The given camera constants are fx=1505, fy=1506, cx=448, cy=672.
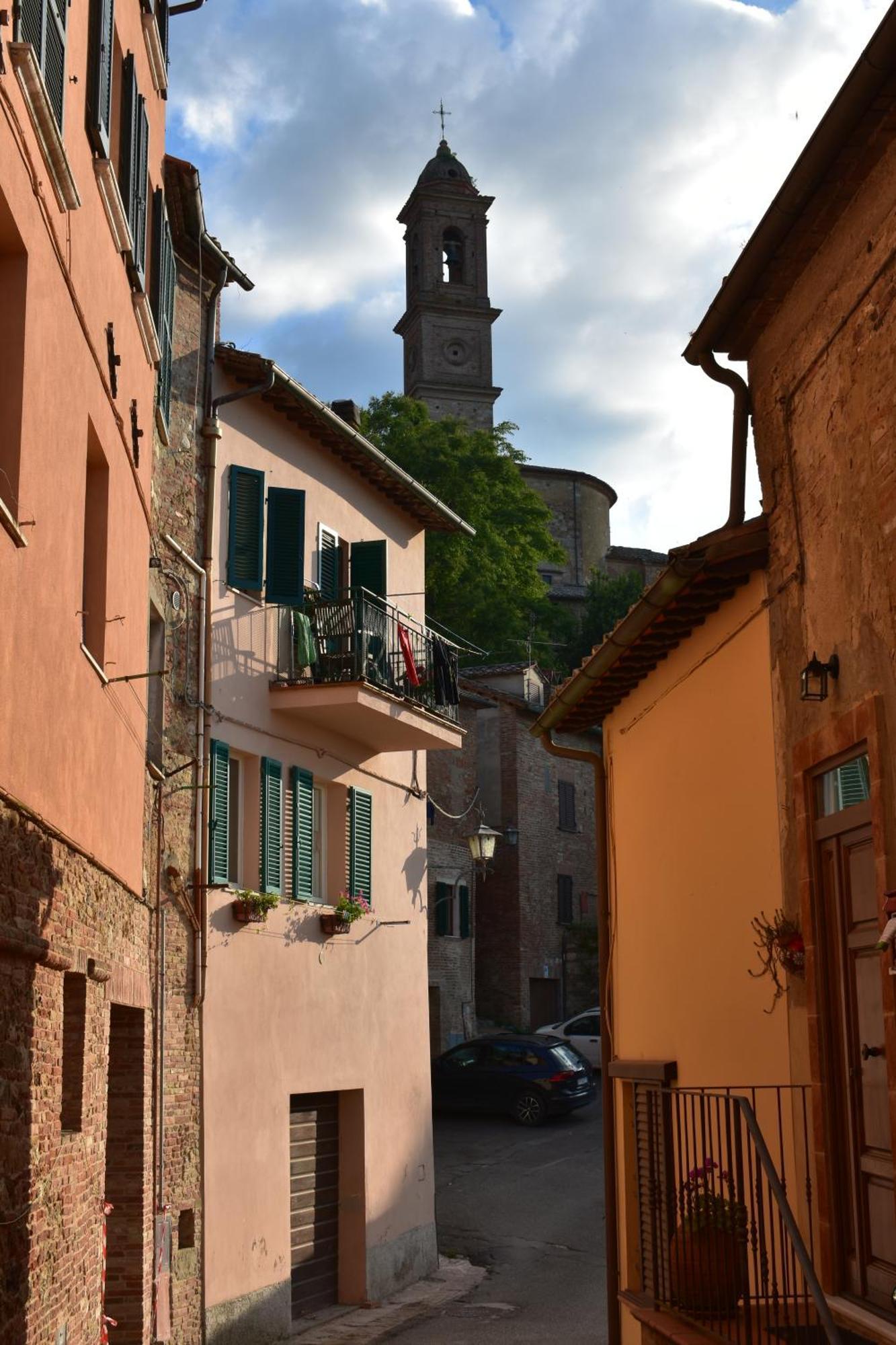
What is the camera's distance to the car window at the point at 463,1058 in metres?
27.1

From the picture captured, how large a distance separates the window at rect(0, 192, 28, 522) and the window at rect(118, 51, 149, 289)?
3.62 m

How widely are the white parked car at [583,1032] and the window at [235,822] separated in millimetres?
18813

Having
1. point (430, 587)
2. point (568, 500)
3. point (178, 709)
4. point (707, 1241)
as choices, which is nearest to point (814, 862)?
point (707, 1241)

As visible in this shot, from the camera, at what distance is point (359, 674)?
16594 mm

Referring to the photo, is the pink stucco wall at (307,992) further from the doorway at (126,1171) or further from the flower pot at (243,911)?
the doorway at (126,1171)

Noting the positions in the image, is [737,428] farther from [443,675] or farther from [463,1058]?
[463,1058]

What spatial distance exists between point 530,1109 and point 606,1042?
1406cm

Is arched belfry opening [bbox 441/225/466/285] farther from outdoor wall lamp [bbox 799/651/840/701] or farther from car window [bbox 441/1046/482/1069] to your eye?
outdoor wall lamp [bbox 799/651/840/701]

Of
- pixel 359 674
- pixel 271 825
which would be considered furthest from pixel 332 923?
pixel 359 674

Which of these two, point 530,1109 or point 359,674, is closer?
point 359,674

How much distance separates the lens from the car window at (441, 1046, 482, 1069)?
2711 centimetres

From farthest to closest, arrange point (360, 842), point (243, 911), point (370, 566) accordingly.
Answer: point (370, 566), point (360, 842), point (243, 911)

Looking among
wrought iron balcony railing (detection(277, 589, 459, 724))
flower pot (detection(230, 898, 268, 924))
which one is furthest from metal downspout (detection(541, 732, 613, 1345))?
wrought iron balcony railing (detection(277, 589, 459, 724))

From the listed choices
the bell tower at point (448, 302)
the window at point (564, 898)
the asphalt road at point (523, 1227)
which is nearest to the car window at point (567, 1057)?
the asphalt road at point (523, 1227)
